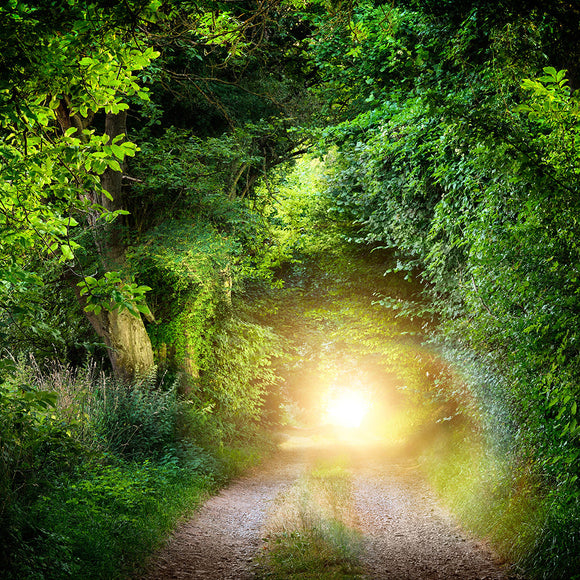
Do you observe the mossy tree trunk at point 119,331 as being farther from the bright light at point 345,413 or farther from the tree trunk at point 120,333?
the bright light at point 345,413

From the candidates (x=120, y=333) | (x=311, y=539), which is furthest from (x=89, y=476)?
(x=120, y=333)

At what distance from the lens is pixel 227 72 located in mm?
13219

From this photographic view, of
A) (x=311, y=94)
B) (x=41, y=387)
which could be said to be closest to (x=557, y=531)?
(x=41, y=387)

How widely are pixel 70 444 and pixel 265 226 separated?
11.0 metres

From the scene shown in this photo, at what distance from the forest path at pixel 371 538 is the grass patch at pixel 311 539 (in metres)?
0.19

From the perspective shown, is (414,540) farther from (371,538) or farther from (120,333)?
(120,333)

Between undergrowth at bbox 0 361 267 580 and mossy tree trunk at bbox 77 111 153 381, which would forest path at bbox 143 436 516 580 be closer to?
undergrowth at bbox 0 361 267 580

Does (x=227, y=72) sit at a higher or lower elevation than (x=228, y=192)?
higher

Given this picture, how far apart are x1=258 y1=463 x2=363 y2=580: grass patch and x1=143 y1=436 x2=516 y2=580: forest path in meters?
0.19

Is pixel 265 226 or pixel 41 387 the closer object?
pixel 41 387

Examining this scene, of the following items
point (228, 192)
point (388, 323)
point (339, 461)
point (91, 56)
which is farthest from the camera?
point (339, 461)

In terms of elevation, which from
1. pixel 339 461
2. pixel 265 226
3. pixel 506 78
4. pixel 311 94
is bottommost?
pixel 339 461

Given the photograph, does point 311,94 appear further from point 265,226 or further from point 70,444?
point 70,444

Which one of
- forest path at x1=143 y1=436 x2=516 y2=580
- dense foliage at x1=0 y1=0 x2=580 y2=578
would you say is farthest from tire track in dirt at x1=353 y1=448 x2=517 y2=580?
dense foliage at x1=0 y1=0 x2=580 y2=578
